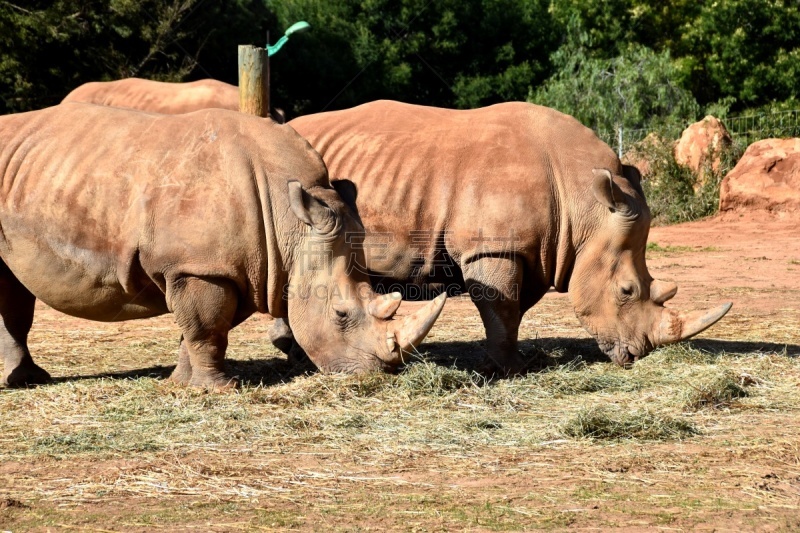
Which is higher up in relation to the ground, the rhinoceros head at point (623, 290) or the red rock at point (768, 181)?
the rhinoceros head at point (623, 290)

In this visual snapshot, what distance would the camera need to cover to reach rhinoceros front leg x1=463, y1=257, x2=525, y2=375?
727cm

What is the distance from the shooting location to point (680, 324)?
7.55 metres

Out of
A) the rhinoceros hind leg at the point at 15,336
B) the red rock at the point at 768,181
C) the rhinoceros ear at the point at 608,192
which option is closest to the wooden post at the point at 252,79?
the rhinoceros hind leg at the point at 15,336

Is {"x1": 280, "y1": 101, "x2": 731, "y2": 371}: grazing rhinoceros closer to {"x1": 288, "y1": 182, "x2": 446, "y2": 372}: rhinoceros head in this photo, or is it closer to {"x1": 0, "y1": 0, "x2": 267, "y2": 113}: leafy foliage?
{"x1": 288, "y1": 182, "x2": 446, "y2": 372}: rhinoceros head

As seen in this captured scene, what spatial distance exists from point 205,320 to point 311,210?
909mm

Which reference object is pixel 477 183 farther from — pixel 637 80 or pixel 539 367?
pixel 637 80

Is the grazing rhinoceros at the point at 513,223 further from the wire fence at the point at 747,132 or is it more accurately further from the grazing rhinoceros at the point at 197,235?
the wire fence at the point at 747,132

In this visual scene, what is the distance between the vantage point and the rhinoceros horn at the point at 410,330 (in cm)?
648

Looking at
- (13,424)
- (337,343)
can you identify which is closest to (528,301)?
(337,343)

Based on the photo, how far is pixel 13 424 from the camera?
6.09m

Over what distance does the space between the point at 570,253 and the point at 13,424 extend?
3685 millimetres

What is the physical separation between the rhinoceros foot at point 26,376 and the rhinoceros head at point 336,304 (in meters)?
1.78

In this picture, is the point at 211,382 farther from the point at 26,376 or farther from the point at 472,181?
Answer: the point at 472,181

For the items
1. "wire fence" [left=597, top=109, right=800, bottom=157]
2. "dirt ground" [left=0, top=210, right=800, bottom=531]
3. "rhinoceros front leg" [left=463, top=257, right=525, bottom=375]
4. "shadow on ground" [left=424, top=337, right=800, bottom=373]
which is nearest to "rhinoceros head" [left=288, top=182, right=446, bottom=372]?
"dirt ground" [left=0, top=210, right=800, bottom=531]
